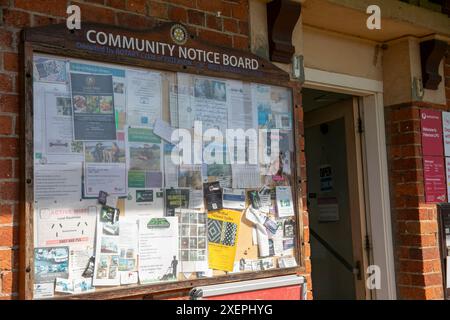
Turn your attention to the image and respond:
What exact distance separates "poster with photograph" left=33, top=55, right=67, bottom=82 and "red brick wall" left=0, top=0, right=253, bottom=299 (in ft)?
0.30

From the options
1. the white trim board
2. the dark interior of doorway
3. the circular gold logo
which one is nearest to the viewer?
the circular gold logo

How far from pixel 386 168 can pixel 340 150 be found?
1.82ft

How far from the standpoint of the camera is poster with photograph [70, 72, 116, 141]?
2676 mm

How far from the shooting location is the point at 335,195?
4.91 metres

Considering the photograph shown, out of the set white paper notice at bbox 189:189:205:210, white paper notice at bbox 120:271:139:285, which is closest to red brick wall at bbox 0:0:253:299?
white paper notice at bbox 120:271:139:285

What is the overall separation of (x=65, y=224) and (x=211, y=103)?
108 centimetres

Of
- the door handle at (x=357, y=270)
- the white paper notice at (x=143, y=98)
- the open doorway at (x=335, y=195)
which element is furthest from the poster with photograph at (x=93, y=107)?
the door handle at (x=357, y=270)

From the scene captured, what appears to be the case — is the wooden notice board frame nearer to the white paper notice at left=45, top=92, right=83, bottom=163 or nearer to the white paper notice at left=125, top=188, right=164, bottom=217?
the white paper notice at left=45, top=92, right=83, bottom=163

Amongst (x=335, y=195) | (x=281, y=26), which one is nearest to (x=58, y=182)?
(x=281, y=26)

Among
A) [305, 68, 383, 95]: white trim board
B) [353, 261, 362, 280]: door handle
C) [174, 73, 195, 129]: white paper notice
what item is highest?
[305, 68, 383, 95]: white trim board

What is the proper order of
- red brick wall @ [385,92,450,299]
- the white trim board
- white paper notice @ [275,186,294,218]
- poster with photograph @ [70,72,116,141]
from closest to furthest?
1. poster with photograph @ [70,72,116,141]
2. white paper notice @ [275,186,294,218]
3. the white trim board
4. red brick wall @ [385,92,450,299]

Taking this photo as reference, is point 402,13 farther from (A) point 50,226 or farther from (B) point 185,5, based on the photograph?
(A) point 50,226

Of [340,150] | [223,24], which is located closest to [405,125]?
[340,150]

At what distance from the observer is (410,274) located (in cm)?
425
